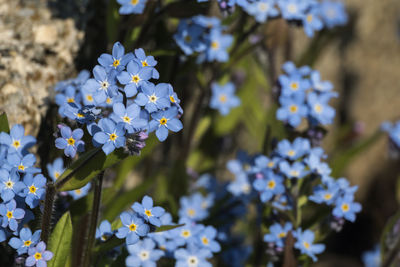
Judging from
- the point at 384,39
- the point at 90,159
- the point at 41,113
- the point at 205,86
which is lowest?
the point at 90,159

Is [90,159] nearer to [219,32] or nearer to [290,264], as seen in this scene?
[290,264]

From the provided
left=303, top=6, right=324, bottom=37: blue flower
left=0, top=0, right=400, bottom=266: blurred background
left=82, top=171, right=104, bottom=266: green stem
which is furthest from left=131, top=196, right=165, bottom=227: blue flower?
left=0, top=0, right=400, bottom=266: blurred background

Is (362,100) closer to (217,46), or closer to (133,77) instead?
(217,46)

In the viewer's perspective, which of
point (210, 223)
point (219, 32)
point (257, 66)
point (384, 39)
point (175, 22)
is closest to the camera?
point (210, 223)

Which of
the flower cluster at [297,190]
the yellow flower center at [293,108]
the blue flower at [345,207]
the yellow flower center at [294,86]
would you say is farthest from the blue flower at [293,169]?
the yellow flower center at [294,86]

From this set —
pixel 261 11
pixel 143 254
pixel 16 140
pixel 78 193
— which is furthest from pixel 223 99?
pixel 16 140

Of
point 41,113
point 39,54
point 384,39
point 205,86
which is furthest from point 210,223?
point 384,39
